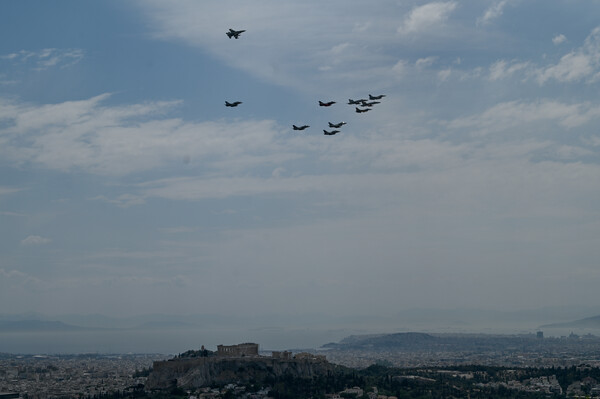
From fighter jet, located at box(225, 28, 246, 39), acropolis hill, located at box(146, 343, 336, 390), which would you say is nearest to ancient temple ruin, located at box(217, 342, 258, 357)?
acropolis hill, located at box(146, 343, 336, 390)

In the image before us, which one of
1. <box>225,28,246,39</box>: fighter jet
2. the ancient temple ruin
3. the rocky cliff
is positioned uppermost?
<box>225,28,246,39</box>: fighter jet

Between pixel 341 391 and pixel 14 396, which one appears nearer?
pixel 341 391

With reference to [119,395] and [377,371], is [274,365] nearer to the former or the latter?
[119,395]

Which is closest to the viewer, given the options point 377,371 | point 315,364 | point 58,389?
point 315,364

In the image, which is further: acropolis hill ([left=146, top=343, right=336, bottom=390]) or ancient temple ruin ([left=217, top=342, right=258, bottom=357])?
ancient temple ruin ([left=217, top=342, right=258, bottom=357])

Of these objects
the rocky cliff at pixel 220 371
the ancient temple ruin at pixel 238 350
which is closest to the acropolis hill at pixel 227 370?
the rocky cliff at pixel 220 371

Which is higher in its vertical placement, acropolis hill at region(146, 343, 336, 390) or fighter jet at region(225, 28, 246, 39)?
fighter jet at region(225, 28, 246, 39)

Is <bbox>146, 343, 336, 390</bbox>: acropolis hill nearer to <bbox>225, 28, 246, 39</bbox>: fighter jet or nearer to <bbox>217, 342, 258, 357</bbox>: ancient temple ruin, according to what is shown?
<bbox>217, 342, 258, 357</bbox>: ancient temple ruin

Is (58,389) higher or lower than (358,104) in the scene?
lower

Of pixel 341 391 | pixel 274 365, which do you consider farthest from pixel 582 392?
pixel 274 365
